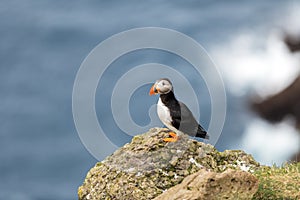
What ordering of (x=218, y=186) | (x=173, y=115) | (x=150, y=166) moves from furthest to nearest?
(x=173, y=115), (x=150, y=166), (x=218, y=186)

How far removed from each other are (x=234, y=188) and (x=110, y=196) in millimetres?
2406

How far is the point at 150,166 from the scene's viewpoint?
1313 centimetres

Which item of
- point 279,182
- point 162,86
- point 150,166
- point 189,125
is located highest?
point 162,86

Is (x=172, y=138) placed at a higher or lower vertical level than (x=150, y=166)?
higher

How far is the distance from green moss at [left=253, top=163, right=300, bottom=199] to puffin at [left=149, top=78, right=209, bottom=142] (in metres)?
1.29

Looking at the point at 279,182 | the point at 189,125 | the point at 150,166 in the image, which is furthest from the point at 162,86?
the point at 279,182

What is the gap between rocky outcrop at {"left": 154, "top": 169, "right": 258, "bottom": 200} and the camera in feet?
37.1

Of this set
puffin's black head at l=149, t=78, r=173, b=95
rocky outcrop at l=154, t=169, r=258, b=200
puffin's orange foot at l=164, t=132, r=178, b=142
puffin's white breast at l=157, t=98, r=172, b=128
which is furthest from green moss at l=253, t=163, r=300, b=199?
puffin's black head at l=149, t=78, r=173, b=95

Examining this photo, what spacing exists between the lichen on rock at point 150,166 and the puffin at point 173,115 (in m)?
0.15

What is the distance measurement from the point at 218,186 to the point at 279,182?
1776mm

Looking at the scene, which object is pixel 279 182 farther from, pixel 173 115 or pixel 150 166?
pixel 173 115

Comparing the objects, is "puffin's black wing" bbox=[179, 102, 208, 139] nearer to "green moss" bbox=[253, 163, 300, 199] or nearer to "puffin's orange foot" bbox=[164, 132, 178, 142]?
"puffin's orange foot" bbox=[164, 132, 178, 142]

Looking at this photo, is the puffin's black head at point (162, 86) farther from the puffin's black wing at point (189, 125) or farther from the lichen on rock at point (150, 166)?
the lichen on rock at point (150, 166)

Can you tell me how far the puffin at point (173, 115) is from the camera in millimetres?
13641
